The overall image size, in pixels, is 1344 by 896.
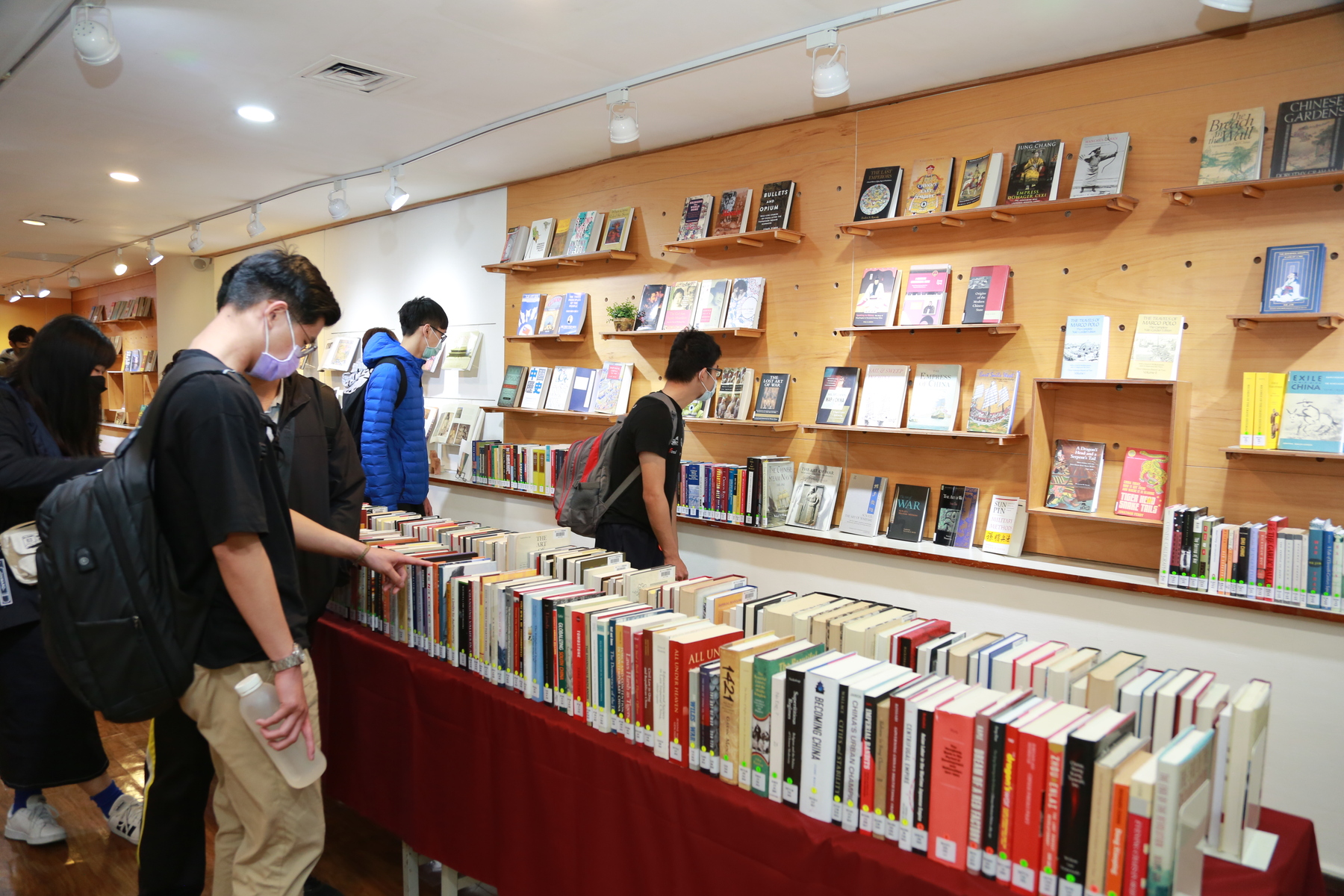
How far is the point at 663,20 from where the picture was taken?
326 centimetres

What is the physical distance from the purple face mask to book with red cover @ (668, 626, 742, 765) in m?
1.05

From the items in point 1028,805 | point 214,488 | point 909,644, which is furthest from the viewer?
point 909,644

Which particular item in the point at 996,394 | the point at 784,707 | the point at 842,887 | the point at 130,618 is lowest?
the point at 842,887

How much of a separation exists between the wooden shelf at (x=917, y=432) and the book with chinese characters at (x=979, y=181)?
98 cm

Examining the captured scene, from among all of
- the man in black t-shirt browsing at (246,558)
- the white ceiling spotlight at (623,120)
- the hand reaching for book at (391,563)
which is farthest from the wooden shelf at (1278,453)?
the man in black t-shirt browsing at (246,558)

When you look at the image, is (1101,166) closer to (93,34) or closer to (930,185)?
(930,185)

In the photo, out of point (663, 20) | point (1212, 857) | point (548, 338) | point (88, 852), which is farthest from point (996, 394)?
point (88, 852)

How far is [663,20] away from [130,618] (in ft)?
9.13

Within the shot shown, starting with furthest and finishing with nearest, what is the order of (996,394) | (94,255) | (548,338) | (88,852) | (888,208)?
(94,255)
(548,338)
(888,208)
(996,394)
(88,852)

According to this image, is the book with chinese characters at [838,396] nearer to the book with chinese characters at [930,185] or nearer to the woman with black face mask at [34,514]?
the book with chinese characters at [930,185]

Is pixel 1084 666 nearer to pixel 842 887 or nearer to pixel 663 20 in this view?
pixel 842 887

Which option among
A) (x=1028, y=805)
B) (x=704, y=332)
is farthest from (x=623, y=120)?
(x=1028, y=805)

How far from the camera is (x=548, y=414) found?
5.82 m

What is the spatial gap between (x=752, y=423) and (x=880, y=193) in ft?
4.28
